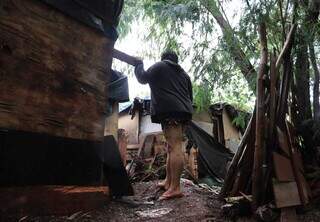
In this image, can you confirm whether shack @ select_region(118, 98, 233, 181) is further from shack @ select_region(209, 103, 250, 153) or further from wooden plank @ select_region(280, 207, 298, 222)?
wooden plank @ select_region(280, 207, 298, 222)

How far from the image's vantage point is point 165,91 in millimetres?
4102

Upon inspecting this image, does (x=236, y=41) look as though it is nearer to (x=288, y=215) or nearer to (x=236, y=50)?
(x=236, y=50)

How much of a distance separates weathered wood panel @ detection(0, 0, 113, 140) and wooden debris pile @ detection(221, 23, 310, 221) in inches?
64.6

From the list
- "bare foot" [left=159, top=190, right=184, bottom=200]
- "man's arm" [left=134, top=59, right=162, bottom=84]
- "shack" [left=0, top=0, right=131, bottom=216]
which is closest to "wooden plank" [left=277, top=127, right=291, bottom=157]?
"bare foot" [left=159, top=190, right=184, bottom=200]

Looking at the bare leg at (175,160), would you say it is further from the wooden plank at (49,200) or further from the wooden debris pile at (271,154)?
the wooden plank at (49,200)

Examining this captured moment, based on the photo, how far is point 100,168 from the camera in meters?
3.13

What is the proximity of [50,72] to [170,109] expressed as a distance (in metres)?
1.68

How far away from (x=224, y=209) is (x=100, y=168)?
1310 mm

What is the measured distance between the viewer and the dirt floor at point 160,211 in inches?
115

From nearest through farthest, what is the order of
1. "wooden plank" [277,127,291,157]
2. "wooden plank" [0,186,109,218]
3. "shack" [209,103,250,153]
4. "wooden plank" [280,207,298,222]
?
"wooden plank" [0,186,109,218] → "wooden plank" [280,207,298,222] → "wooden plank" [277,127,291,157] → "shack" [209,103,250,153]

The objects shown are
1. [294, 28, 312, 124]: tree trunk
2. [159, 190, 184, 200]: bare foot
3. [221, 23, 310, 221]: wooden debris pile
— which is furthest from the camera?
[294, 28, 312, 124]: tree trunk

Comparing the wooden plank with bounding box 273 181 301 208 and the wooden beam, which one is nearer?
the wooden plank with bounding box 273 181 301 208

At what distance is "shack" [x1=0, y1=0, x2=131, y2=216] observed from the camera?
2.34 m

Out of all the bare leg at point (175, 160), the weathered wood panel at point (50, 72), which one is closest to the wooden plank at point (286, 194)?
the bare leg at point (175, 160)
